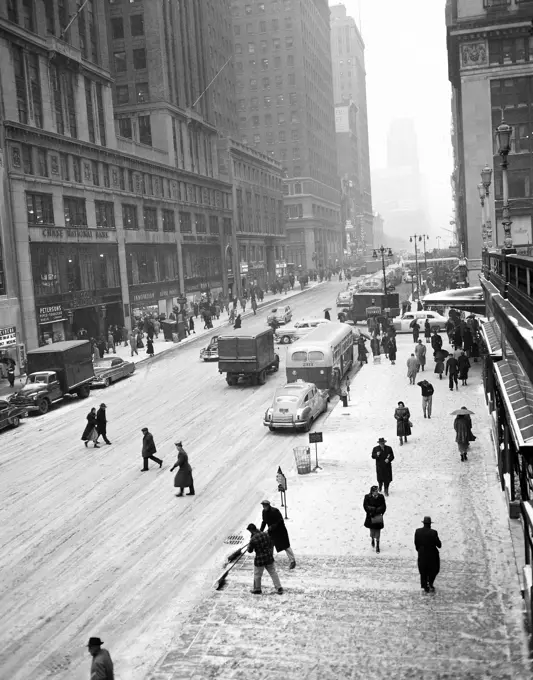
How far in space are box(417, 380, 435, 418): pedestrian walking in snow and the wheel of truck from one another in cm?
1584

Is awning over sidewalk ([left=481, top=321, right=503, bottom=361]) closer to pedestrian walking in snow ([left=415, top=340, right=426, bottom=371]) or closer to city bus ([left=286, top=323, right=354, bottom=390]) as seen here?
city bus ([left=286, top=323, right=354, bottom=390])

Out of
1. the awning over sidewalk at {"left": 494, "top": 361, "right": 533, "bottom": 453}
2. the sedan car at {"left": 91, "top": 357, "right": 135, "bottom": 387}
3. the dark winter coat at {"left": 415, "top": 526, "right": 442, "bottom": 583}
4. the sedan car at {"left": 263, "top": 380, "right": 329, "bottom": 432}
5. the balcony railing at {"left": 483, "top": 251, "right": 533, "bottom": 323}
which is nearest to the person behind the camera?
the awning over sidewalk at {"left": 494, "top": 361, "right": 533, "bottom": 453}

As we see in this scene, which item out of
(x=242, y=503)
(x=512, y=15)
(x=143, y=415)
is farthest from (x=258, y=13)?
(x=242, y=503)

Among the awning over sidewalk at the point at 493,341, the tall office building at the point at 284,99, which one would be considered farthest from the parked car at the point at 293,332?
the tall office building at the point at 284,99

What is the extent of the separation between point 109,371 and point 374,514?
26.5 m

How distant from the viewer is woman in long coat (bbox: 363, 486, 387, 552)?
14.7 meters

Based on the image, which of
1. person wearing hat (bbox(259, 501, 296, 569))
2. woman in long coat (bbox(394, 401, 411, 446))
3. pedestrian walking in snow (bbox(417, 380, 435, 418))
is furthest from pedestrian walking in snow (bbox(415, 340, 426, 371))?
person wearing hat (bbox(259, 501, 296, 569))

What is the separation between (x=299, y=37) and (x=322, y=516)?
151 meters

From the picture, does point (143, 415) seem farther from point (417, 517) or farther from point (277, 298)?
point (277, 298)

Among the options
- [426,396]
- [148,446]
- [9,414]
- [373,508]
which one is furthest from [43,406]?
[373,508]

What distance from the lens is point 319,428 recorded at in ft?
86.7

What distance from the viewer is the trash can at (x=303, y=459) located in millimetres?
20453

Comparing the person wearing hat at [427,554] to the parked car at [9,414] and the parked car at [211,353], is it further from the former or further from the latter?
the parked car at [211,353]

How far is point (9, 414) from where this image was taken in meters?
29.2
